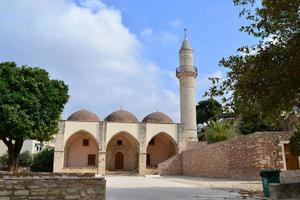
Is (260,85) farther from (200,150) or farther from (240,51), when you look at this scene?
(200,150)

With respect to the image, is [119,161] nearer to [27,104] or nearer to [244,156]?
[27,104]

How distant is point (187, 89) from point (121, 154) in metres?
10.4

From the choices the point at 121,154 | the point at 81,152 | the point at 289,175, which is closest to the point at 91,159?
the point at 81,152

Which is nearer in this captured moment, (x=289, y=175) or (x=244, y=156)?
(x=289, y=175)

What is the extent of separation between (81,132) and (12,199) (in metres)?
26.9

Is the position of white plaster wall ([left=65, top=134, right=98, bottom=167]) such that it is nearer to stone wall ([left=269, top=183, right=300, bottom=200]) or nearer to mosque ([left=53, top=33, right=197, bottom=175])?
mosque ([left=53, top=33, right=197, bottom=175])

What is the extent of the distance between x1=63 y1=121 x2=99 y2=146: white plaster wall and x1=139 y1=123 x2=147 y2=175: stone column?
428 cm

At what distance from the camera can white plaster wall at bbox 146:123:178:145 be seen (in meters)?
32.5

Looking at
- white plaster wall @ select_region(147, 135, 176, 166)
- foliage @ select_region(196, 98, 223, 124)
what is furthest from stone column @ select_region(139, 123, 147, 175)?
foliage @ select_region(196, 98, 223, 124)

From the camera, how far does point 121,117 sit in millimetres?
35562

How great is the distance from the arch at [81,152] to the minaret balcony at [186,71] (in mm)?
11620

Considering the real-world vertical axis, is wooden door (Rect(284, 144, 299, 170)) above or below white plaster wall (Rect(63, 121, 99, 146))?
below

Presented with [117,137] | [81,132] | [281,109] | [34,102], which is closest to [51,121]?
[34,102]

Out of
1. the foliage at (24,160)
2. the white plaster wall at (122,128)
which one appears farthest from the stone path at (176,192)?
the foliage at (24,160)
